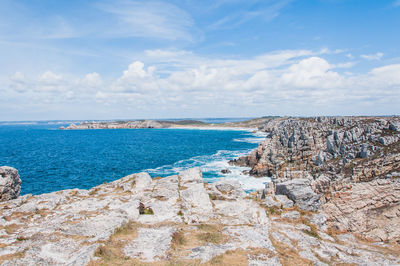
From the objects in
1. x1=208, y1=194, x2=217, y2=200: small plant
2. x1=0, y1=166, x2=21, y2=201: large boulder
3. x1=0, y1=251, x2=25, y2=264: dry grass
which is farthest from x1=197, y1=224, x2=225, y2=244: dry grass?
x1=0, y1=166, x2=21, y2=201: large boulder

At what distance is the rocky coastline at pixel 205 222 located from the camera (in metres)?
16.2

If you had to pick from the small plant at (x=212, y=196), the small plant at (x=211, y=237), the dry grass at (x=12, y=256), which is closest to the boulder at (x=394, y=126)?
the small plant at (x=212, y=196)

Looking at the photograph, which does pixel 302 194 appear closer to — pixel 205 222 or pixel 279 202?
pixel 279 202

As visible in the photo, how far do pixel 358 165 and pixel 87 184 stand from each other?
58.2 m

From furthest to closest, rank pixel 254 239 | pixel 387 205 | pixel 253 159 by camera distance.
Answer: pixel 253 159 → pixel 387 205 → pixel 254 239

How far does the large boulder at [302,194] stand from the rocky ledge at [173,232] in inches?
15.0

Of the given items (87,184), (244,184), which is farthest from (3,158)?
(244,184)

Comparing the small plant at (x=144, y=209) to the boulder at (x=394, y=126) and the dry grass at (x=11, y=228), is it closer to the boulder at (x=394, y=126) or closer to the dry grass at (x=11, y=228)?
the dry grass at (x=11, y=228)

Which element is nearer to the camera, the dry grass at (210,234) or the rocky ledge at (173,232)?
the rocky ledge at (173,232)

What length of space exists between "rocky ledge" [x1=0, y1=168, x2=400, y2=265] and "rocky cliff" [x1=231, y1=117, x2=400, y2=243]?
2131 millimetres

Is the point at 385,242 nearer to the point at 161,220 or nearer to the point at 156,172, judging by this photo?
the point at 161,220

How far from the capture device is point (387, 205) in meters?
27.3

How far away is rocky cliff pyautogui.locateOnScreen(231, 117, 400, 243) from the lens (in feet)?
86.5

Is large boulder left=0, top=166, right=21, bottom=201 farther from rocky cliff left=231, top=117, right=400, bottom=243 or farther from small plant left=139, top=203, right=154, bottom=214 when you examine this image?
rocky cliff left=231, top=117, right=400, bottom=243
